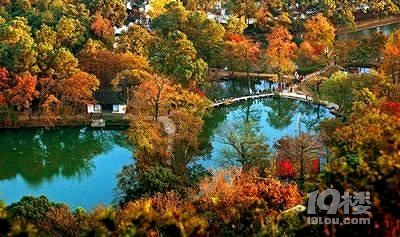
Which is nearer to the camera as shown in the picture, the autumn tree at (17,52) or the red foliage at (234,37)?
the autumn tree at (17,52)

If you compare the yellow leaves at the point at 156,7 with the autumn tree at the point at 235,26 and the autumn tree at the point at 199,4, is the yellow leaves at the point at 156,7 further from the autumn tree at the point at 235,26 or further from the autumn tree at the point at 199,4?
the autumn tree at the point at 235,26

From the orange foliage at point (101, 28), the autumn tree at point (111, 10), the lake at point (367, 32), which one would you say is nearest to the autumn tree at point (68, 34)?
the orange foliage at point (101, 28)

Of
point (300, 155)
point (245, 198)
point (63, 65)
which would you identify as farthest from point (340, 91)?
point (245, 198)

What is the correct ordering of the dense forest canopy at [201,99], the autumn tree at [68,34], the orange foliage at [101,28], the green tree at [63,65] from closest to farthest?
the dense forest canopy at [201,99]
the green tree at [63,65]
the autumn tree at [68,34]
the orange foliage at [101,28]

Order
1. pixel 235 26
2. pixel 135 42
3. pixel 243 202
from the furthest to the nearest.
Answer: pixel 235 26 → pixel 135 42 → pixel 243 202

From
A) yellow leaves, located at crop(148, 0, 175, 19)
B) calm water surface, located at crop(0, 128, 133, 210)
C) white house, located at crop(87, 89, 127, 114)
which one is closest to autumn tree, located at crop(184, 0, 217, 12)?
yellow leaves, located at crop(148, 0, 175, 19)

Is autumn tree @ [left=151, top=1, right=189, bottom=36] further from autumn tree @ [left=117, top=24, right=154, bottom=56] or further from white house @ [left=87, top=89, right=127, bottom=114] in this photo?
white house @ [left=87, top=89, right=127, bottom=114]

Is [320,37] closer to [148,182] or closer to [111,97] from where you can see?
[111,97]

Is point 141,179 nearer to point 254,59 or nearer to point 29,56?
point 29,56
